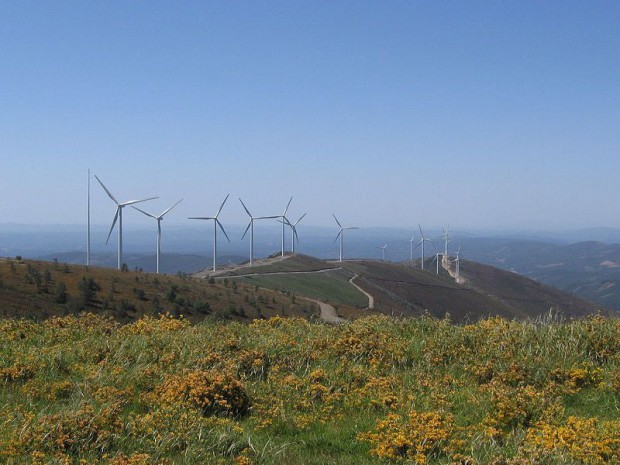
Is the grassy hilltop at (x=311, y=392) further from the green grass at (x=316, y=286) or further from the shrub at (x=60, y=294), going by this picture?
the green grass at (x=316, y=286)

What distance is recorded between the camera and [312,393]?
9539mm

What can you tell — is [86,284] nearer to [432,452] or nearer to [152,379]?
[152,379]

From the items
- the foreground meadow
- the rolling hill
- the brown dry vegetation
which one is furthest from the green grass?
the foreground meadow

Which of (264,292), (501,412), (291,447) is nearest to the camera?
(291,447)

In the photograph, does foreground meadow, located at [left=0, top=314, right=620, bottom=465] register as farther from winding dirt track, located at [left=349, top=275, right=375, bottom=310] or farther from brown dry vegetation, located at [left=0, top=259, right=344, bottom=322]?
winding dirt track, located at [left=349, top=275, right=375, bottom=310]

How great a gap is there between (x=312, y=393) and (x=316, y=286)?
92.0 meters

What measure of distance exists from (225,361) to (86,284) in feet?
153

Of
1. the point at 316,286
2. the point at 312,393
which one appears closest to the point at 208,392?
the point at 312,393

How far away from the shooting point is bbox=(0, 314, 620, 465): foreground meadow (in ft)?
23.8

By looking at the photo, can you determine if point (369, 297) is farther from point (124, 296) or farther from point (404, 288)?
point (124, 296)

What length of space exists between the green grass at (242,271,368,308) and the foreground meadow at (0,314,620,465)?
71735mm

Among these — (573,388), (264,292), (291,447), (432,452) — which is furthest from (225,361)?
(264,292)

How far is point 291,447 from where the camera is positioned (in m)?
7.70

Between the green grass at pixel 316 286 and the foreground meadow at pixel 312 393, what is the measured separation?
7173 centimetres
